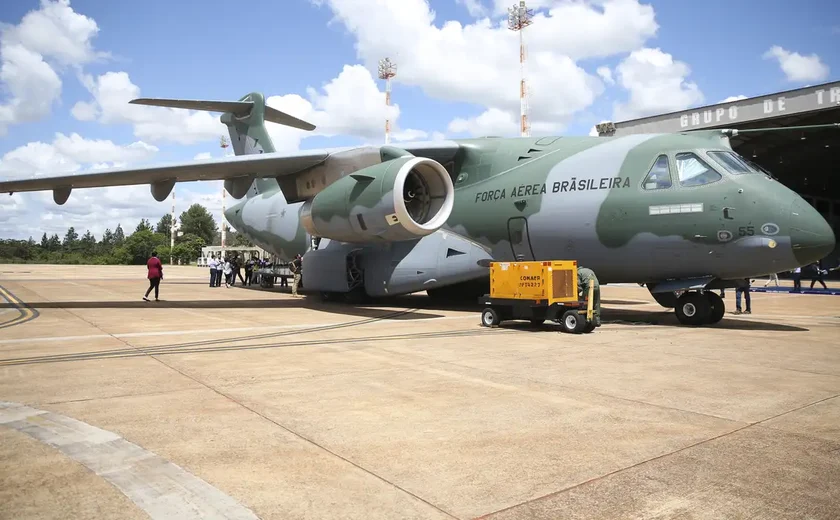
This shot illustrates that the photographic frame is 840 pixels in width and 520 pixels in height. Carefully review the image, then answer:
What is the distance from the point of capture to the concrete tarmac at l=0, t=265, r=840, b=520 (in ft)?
10.1

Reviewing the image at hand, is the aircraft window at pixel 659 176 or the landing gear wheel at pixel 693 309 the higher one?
the aircraft window at pixel 659 176

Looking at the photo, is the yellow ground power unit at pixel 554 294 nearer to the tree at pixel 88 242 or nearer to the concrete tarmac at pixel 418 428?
the concrete tarmac at pixel 418 428

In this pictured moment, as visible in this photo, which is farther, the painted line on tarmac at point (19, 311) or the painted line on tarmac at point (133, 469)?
the painted line on tarmac at point (19, 311)

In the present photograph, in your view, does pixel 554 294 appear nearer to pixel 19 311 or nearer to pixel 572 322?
pixel 572 322

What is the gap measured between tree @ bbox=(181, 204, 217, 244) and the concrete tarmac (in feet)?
379

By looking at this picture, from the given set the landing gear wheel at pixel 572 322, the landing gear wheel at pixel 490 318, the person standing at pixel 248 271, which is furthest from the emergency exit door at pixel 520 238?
the person standing at pixel 248 271

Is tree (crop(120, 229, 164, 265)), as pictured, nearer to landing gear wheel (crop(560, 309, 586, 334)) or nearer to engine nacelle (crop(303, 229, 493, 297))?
engine nacelle (crop(303, 229, 493, 297))

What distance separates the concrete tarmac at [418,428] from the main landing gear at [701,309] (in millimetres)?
2068

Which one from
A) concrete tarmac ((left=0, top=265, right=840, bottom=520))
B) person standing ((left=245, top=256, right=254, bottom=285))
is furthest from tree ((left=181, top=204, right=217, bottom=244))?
concrete tarmac ((left=0, top=265, right=840, bottom=520))

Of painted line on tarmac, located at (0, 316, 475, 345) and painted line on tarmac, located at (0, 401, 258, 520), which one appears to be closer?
painted line on tarmac, located at (0, 401, 258, 520)

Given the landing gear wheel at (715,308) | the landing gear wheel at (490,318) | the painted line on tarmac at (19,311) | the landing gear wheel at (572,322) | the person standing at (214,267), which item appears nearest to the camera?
the landing gear wheel at (572,322)

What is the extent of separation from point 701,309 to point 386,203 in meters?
6.05

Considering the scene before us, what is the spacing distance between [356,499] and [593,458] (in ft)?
5.02

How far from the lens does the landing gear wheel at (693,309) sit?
10.9 metres
